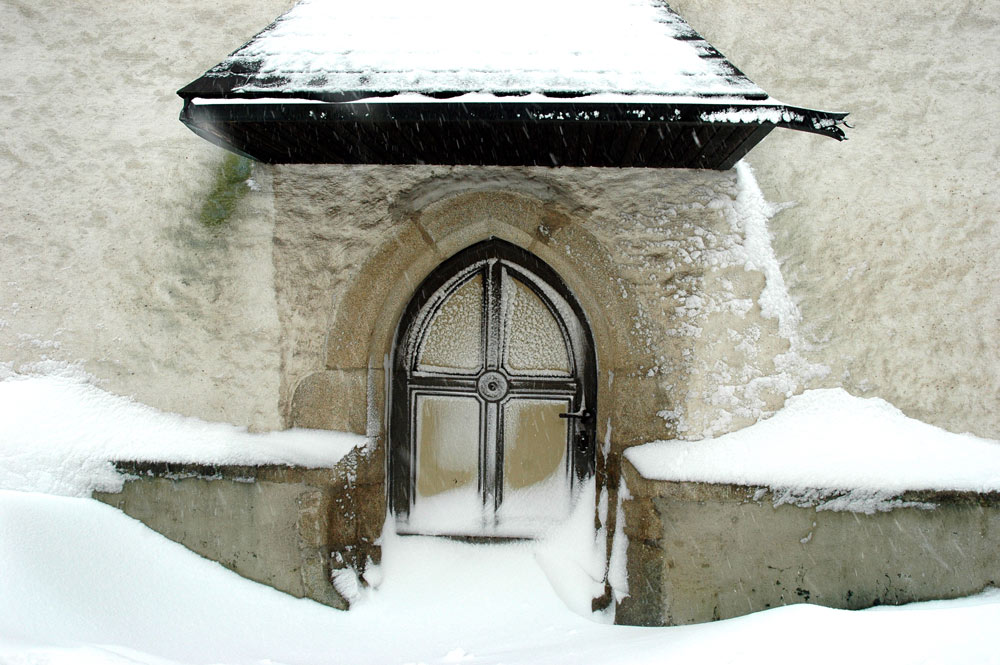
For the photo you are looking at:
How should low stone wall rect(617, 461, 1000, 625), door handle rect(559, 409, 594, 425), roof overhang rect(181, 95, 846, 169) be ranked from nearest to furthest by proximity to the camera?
1. roof overhang rect(181, 95, 846, 169)
2. low stone wall rect(617, 461, 1000, 625)
3. door handle rect(559, 409, 594, 425)

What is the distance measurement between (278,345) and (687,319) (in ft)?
6.35

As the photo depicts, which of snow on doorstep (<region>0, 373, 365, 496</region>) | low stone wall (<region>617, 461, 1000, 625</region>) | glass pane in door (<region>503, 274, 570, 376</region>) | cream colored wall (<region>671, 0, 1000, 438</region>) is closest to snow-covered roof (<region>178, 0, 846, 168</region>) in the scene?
cream colored wall (<region>671, 0, 1000, 438</region>)

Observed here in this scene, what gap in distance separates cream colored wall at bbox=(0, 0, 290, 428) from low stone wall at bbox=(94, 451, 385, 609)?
30 cm

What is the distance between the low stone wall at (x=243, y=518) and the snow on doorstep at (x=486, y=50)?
5.66 feet

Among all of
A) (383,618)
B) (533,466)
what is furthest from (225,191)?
(383,618)

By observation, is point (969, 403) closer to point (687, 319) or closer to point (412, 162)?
point (687, 319)

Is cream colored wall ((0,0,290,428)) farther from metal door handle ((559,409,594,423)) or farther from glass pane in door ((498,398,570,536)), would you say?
metal door handle ((559,409,594,423))

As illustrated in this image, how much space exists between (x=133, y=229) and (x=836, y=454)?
342 centimetres

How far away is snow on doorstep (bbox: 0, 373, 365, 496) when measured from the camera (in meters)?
2.71

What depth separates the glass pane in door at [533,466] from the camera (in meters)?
3.07

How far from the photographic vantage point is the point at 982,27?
2.72 m

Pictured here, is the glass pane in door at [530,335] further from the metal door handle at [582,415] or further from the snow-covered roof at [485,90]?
the snow-covered roof at [485,90]

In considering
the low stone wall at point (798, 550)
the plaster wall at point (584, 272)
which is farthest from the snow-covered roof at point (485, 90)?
the low stone wall at point (798, 550)

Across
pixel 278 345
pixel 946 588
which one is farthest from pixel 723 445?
pixel 278 345
